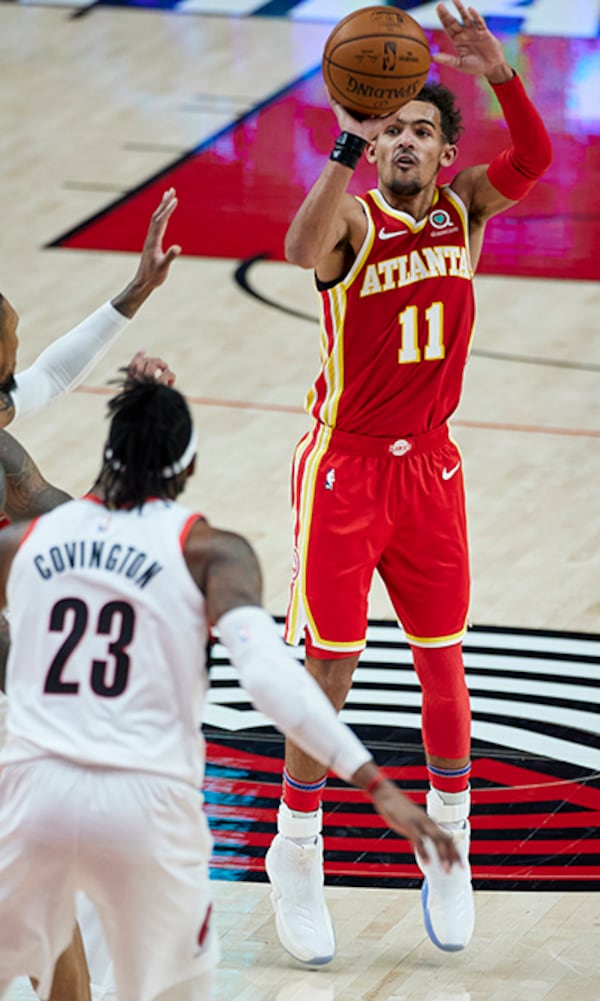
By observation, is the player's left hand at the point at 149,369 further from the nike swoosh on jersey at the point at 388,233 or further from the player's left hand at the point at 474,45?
the player's left hand at the point at 474,45

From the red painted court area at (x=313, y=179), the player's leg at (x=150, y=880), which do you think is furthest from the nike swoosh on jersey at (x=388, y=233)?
the red painted court area at (x=313, y=179)

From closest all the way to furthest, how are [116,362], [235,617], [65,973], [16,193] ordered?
[235,617] < [65,973] < [116,362] < [16,193]

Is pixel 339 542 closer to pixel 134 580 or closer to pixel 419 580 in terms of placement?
pixel 419 580

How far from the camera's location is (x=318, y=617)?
208 inches

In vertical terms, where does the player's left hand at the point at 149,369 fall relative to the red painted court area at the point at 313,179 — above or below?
above

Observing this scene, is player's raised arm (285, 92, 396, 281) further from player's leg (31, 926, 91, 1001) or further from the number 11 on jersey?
player's leg (31, 926, 91, 1001)

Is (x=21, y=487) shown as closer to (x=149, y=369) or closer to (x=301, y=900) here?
(x=149, y=369)

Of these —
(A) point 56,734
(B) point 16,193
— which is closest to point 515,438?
(B) point 16,193

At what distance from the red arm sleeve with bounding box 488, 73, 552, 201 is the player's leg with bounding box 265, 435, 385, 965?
35.5 inches

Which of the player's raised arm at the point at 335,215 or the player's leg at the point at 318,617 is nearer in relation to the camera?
the player's raised arm at the point at 335,215

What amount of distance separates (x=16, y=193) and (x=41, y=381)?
828cm

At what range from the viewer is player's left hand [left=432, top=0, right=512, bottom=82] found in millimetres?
5258

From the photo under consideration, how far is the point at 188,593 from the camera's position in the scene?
382cm

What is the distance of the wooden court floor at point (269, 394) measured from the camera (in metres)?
5.30
